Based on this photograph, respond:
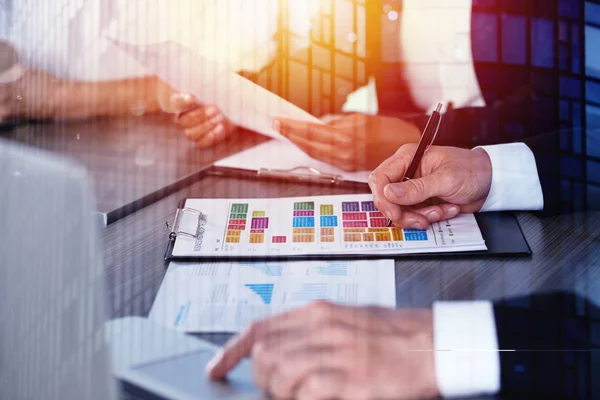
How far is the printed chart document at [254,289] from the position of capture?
0.60 metres

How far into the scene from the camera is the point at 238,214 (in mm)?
812

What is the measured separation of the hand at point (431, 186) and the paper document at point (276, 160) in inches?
3.3

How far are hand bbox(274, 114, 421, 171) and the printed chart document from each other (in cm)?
27

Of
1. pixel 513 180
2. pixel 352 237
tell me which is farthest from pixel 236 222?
pixel 513 180

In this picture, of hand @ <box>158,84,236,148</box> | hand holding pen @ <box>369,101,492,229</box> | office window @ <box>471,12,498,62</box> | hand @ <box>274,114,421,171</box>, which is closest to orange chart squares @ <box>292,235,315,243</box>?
hand holding pen @ <box>369,101,492,229</box>

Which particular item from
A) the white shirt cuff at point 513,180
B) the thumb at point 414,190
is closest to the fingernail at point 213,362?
the thumb at point 414,190

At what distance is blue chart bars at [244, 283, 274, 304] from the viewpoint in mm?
629

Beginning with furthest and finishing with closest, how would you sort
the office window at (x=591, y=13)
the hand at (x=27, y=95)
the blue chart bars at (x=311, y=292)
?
the office window at (x=591, y=13) → the hand at (x=27, y=95) → the blue chart bars at (x=311, y=292)

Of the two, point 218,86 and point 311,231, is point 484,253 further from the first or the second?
point 218,86

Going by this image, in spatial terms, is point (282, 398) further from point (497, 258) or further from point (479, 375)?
point (497, 258)

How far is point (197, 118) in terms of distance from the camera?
3.32ft

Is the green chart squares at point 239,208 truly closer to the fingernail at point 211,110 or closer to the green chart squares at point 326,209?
the green chart squares at point 326,209

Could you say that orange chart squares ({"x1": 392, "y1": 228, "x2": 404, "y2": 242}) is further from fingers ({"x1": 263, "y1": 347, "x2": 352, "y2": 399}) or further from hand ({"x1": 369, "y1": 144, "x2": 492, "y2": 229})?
fingers ({"x1": 263, "y1": 347, "x2": 352, "y2": 399})

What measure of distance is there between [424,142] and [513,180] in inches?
5.0
